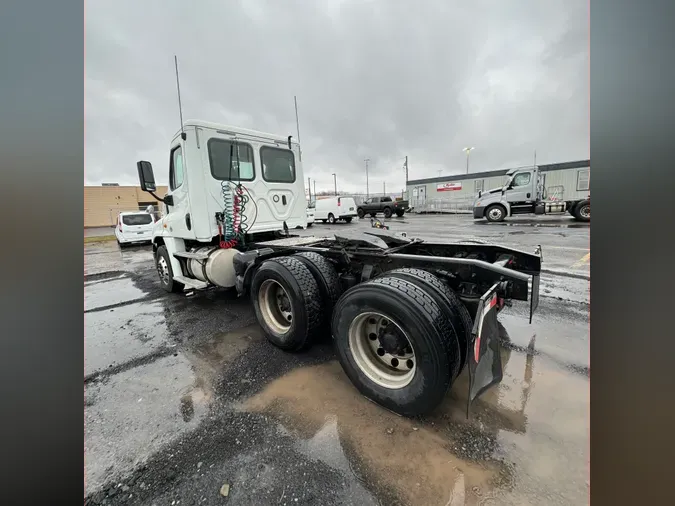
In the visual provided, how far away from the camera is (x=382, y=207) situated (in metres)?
30.7

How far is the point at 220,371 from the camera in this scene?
329 centimetres

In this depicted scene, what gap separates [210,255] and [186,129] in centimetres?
197

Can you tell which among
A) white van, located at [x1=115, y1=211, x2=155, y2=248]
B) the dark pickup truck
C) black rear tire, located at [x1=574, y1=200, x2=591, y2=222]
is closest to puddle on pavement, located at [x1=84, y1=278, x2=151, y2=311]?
white van, located at [x1=115, y1=211, x2=155, y2=248]

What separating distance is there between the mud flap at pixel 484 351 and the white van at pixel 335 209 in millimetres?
21921

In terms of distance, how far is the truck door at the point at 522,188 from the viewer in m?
18.8

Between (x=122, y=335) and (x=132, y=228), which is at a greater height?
(x=132, y=228)

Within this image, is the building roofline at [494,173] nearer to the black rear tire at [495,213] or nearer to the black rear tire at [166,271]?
the black rear tire at [495,213]

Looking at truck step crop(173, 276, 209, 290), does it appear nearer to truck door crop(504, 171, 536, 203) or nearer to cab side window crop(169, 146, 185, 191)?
cab side window crop(169, 146, 185, 191)

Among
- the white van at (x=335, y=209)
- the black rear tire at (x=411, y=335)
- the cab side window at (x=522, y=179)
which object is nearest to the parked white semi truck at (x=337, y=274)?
the black rear tire at (x=411, y=335)

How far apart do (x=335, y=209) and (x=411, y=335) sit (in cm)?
2232

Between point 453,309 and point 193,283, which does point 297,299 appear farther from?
point 193,283

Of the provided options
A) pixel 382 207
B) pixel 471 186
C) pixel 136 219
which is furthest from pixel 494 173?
pixel 136 219

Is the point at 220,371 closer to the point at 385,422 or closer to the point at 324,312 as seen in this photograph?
the point at 324,312
